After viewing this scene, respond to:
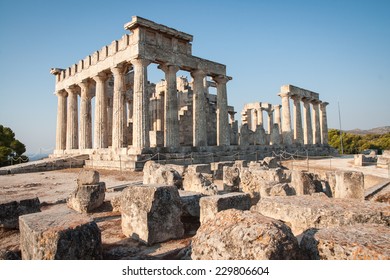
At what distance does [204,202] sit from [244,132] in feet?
73.5

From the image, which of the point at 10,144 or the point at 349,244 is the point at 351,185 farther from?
the point at 10,144

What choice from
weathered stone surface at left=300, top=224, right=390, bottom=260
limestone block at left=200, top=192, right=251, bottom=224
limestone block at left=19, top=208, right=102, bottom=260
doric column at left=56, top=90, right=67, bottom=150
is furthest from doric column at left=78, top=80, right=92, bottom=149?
weathered stone surface at left=300, top=224, right=390, bottom=260

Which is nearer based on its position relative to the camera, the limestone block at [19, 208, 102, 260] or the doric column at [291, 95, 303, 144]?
the limestone block at [19, 208, 102, 260]

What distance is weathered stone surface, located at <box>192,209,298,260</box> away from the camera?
2291mm

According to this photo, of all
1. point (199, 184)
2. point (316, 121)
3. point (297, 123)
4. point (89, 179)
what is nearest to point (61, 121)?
point (89, 179)

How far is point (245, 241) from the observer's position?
7.67ft

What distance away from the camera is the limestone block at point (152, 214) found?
13.2 feet

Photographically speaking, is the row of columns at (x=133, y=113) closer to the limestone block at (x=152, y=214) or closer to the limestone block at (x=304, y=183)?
the limestone block at (x=304, y=183)

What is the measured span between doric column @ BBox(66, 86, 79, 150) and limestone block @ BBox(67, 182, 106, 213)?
19387 mm

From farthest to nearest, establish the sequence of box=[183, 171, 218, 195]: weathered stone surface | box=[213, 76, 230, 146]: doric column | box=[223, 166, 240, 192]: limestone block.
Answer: box=[213, 76, 230, 146]: doric column → box=[223, 166, 240, 192]: limestone block → box=[183, 171, 218, 195]: weathered stone surface

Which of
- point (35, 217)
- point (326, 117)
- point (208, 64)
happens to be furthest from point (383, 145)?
point (35, 217)

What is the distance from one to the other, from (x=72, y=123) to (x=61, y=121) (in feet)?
7.91

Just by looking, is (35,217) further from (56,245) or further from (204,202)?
(204,202)

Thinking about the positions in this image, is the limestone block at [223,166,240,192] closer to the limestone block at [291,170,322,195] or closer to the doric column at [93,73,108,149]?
the limestone block at [291,170,322,195]
